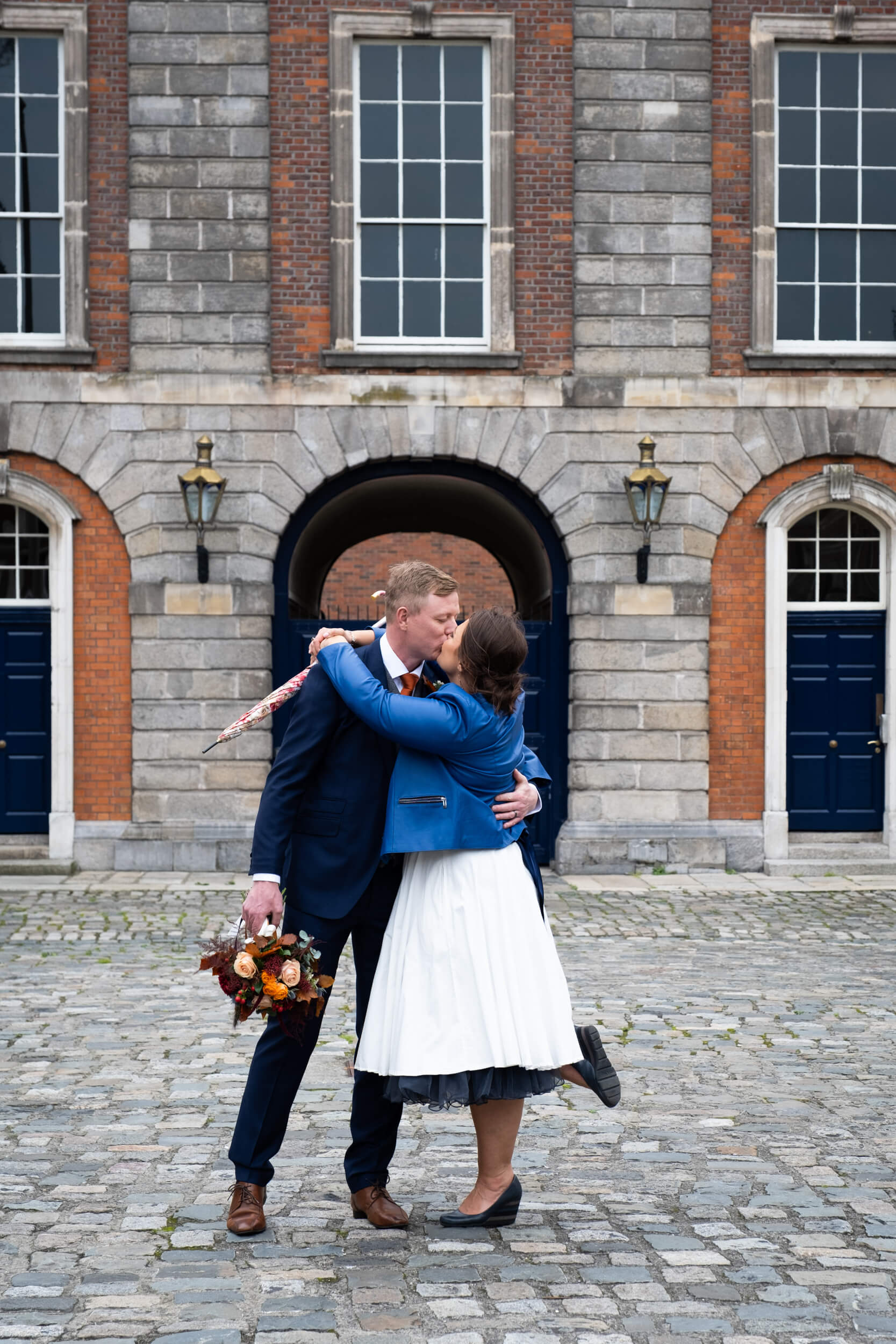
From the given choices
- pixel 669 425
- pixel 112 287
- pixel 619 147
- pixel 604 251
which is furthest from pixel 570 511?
Result: pixel 112 287

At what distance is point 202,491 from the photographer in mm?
13484

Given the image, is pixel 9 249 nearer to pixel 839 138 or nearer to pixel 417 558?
pixel 839 138

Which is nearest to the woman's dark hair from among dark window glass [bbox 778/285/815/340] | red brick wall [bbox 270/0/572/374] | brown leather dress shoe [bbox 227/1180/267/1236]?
brown leather dress shoe [bbox 227/1180/267/1236]

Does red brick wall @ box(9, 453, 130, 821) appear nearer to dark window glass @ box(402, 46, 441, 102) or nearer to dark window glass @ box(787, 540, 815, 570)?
dark window glass @ box(402, 46, 441, 102)

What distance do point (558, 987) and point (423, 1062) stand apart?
Answer: 0.46 metres

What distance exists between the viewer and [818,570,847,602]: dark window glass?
47.6 feet

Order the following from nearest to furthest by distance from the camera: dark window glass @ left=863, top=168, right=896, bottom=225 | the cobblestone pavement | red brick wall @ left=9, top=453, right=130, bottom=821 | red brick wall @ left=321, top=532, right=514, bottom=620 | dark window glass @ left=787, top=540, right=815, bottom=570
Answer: the cobblestone pavement
red brick wall @ left=9, top=453, right=130, bottom=821
dark window glass @ left=787, top=540, right=815, bottom=570
dark window glass @ left=863, top=168, right=896, bottom=225
red brick wall @ left=321, top=532, right=514, bottom=620

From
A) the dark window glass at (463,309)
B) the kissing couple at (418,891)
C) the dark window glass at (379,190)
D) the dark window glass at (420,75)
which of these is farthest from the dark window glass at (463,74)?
the kissing couple at (418,891)

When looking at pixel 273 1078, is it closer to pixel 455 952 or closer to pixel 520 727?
pixel 455 952

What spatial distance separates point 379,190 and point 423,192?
16.5 inches

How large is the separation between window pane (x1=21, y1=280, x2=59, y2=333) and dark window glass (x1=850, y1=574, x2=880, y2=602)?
809cm

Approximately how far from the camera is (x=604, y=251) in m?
14.0

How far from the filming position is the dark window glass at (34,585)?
14195 mm

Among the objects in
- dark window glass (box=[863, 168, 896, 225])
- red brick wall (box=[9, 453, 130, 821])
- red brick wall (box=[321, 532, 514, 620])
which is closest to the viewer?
red brick wall (box=[9, 453, 130, 821])
